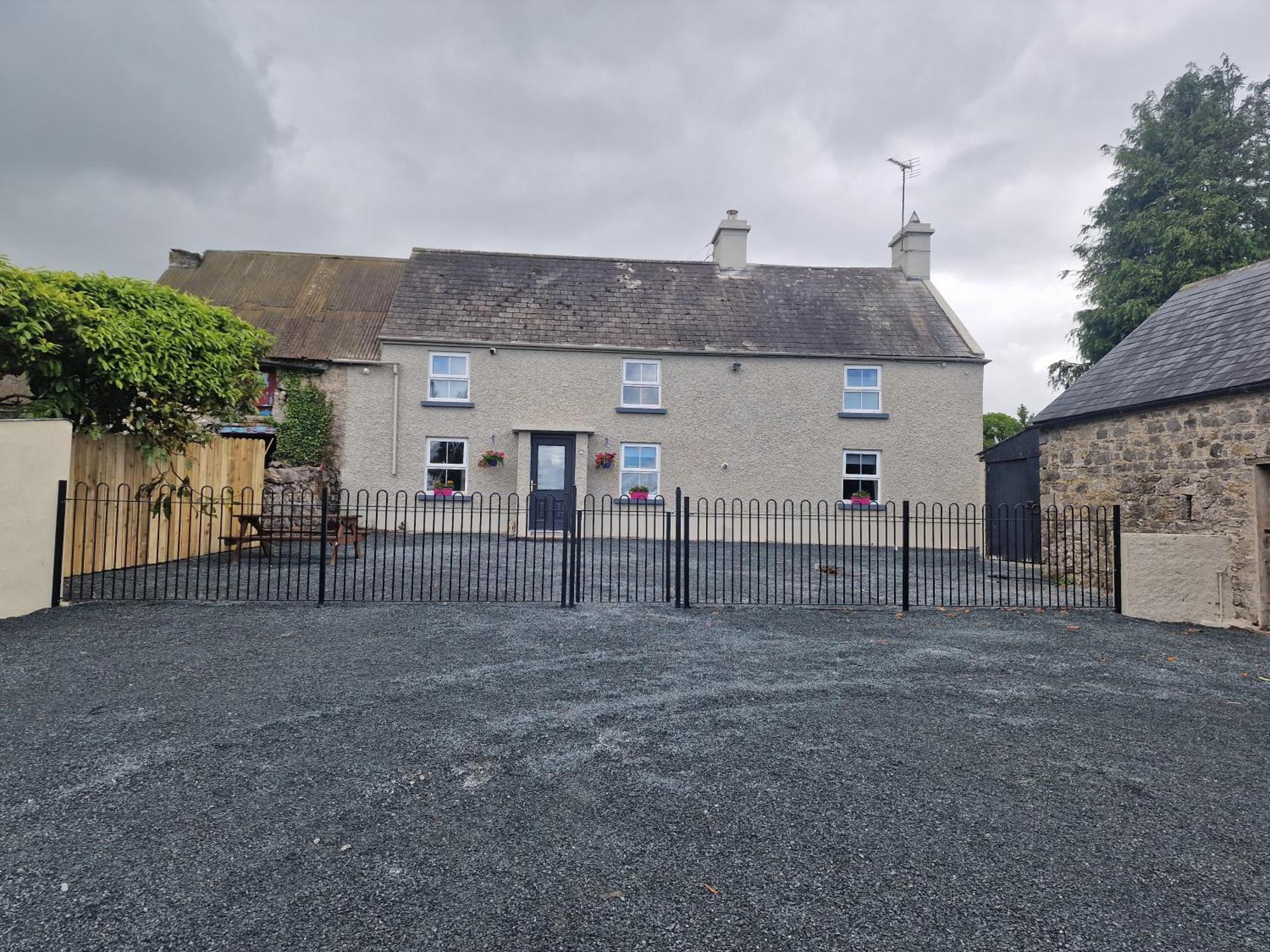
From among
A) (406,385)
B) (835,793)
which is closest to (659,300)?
(406,385)

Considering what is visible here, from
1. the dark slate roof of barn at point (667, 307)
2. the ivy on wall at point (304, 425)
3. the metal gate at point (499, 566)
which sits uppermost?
the dark slate roof of barn at point (667, 307)

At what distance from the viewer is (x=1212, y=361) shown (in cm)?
920

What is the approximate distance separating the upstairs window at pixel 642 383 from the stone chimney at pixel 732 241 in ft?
16.0

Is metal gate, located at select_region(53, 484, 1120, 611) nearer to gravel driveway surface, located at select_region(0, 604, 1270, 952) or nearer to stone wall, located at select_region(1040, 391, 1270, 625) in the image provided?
stone wall, located at select_region(1040, 391, 1270, 625)

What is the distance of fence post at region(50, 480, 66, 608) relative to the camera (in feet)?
24.5

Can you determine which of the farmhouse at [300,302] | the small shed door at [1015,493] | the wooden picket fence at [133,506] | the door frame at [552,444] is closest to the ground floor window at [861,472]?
the small shed door at [1015,493]

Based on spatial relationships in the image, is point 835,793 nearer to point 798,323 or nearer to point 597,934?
point 597,934

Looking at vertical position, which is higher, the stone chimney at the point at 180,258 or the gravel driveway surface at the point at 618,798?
the stone chimney at the point at 180,258

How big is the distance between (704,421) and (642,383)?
6.25 feet

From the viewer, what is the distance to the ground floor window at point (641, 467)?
1662 centimetres

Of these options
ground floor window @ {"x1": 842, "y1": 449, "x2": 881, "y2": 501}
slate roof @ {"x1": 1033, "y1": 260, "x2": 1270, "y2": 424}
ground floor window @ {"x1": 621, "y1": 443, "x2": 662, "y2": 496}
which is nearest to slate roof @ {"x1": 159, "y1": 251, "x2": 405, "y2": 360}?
ground floor window @ {"x1": 621, "y1": 443, "x2": 662, "y2": 496}

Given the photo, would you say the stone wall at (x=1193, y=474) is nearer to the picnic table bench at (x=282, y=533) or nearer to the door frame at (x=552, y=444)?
the door frame at (x=552, y=444)

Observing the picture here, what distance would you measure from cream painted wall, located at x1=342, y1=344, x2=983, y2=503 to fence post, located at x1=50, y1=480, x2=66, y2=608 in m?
Answer: 8.64

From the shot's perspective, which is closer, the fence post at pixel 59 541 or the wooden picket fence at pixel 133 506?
the fence post at pixel 59 541
